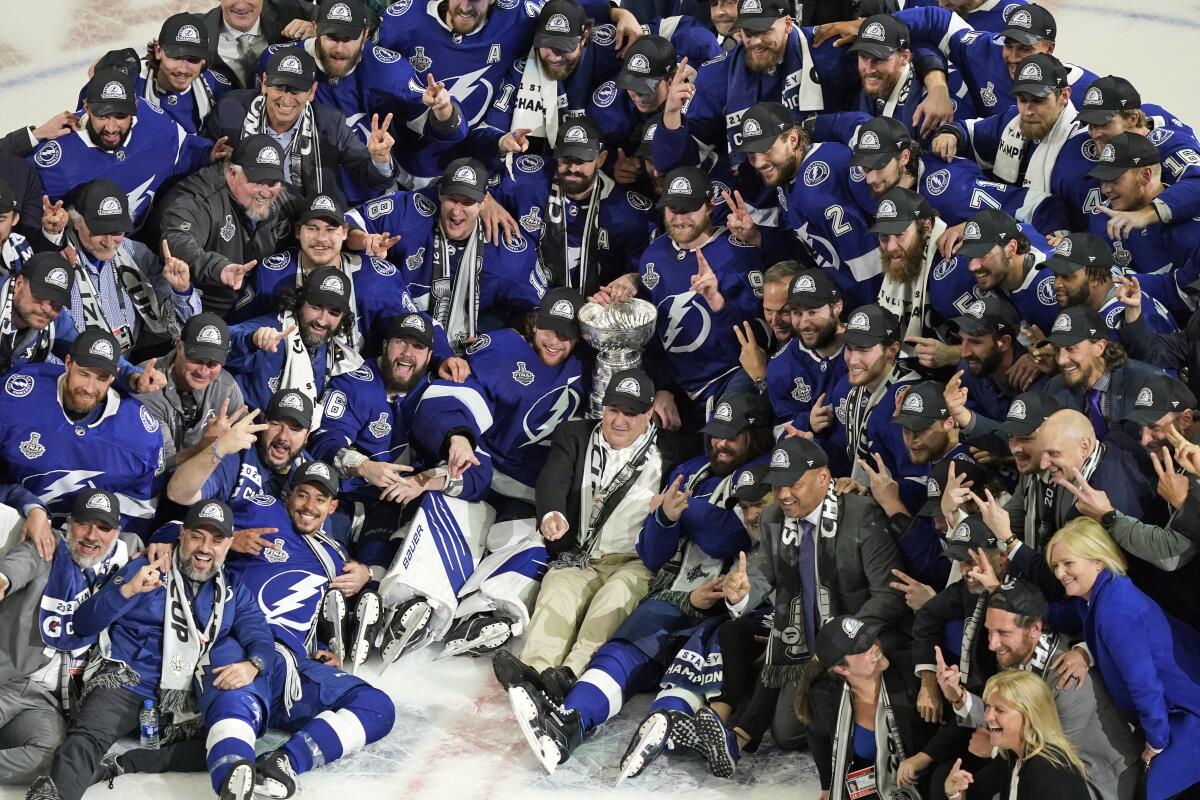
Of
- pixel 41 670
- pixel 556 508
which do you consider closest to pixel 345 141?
pixel 556 508

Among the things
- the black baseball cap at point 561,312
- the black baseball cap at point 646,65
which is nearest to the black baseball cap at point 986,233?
the black baseball cap at point 561,312

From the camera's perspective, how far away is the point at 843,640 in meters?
7.47

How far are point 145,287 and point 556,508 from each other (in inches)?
80.6

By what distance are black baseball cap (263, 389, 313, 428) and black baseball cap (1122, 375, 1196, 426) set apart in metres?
3.28

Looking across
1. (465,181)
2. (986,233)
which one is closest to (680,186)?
(465,181)

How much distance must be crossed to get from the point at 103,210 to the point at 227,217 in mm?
643

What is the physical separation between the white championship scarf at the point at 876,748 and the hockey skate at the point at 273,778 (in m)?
1.97

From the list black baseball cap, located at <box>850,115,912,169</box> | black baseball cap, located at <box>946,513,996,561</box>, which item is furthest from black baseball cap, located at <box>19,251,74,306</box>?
black baseball cap, located at <box>946,513,996,561</box>

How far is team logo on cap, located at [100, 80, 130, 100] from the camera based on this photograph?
363 inches

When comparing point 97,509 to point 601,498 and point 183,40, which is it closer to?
point 601,498

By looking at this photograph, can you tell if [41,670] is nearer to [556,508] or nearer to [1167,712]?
[556,508]

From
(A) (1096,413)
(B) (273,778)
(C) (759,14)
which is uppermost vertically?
(C) (759,14)

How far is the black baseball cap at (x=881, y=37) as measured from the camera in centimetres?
928

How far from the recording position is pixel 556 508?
29.1 feet
